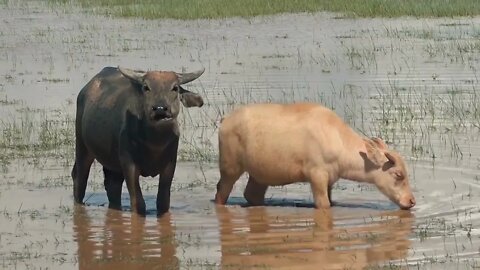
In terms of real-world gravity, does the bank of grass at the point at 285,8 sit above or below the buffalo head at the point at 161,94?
below

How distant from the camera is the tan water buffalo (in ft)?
36.4

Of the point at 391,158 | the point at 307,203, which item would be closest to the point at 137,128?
the point at 307,203

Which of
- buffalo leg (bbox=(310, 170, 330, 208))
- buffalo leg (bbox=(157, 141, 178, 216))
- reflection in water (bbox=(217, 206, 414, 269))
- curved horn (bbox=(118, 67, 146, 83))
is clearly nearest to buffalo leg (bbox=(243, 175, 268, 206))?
reflection in water (bbox=(217, 206, 414, 269))

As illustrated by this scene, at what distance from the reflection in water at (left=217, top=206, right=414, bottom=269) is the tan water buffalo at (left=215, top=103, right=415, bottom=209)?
273 mm

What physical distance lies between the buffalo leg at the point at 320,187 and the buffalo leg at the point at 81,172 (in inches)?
87.3

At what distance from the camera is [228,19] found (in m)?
31.2

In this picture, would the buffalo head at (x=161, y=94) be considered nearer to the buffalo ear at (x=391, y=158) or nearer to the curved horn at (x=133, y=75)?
the curved horn at (x=133, y=75)

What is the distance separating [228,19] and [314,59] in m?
8.84

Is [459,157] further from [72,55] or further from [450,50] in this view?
[72,55]

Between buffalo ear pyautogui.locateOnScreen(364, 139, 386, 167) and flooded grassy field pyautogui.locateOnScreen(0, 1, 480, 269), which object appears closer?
flooded grassy field pyautogui.locateOnScreen(0, 1, 480, 269)

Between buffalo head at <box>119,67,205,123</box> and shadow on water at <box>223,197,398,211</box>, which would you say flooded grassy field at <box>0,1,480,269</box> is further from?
buffalo head at <box>119,67,205,123</box>

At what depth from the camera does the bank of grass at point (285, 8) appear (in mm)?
30672

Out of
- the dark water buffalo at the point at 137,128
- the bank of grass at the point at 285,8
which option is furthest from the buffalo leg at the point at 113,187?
the bank of grass at the point at 285,8

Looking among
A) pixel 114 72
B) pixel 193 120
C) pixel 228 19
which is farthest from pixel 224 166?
pixel 228 19
